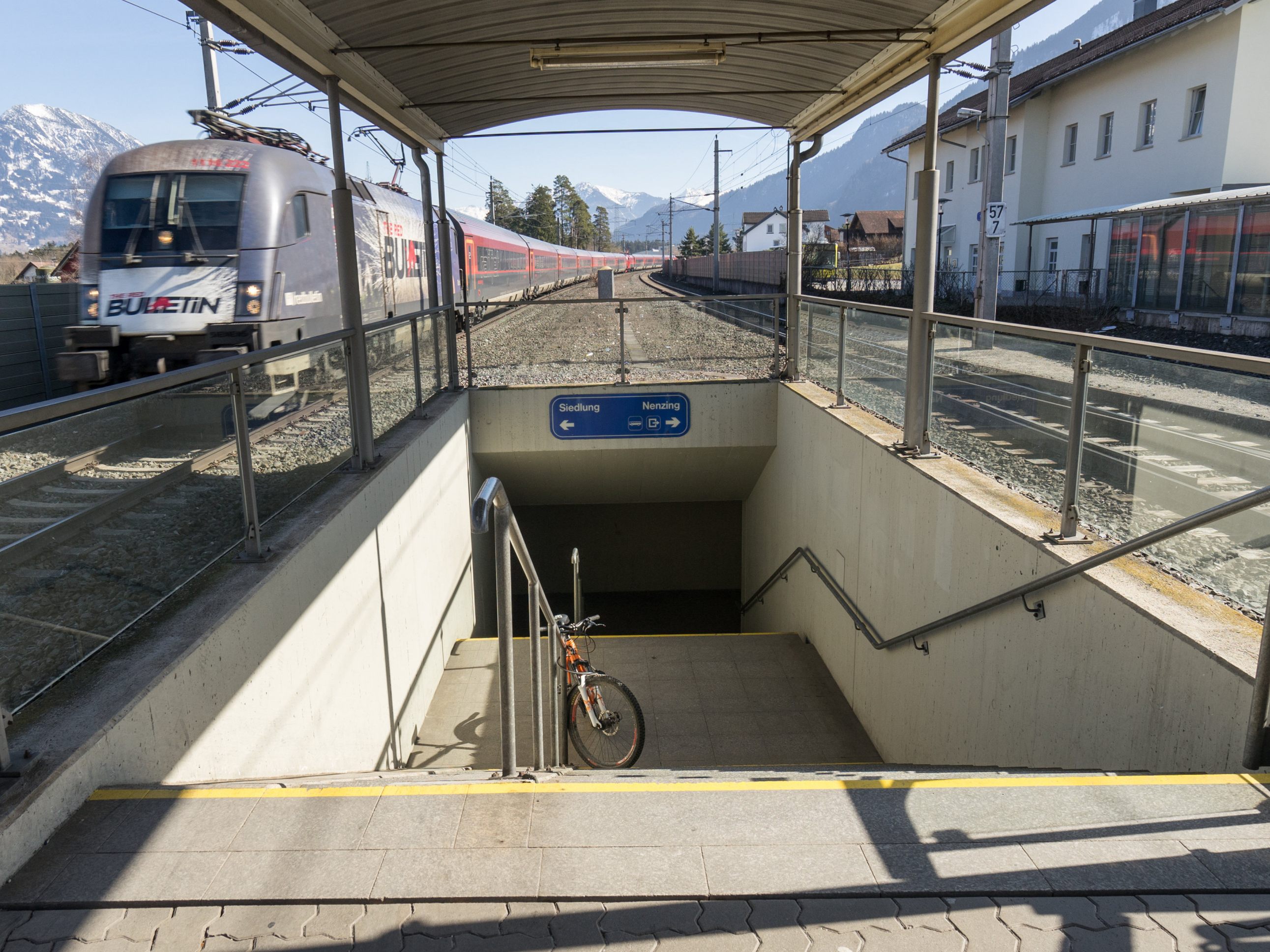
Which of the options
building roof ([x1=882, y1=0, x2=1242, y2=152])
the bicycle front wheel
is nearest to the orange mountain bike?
the bicycle front wheel

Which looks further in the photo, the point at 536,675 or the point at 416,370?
the point at 416,370

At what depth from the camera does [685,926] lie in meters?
2.12

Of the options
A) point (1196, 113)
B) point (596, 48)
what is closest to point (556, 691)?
point (596, 48)

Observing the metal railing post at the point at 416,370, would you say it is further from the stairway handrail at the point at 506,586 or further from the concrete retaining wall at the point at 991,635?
the stairway handrail at the point at 506,586

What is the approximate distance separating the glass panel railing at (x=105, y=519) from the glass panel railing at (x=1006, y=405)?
3.82m

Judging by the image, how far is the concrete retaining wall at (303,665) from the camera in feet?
8.85

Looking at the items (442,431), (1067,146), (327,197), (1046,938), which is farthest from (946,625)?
(1067,146)

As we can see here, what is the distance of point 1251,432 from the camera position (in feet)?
10.1

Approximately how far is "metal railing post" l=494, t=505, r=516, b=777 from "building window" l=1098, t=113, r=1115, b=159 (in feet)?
96.6

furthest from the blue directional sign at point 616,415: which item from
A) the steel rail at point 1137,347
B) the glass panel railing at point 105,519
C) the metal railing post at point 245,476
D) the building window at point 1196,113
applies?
the building window at point 1196,113

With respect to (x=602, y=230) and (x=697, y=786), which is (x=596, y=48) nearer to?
(x=697, y=786)

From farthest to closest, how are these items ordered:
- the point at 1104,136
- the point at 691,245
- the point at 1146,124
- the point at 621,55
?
the point at 691,245, the point at 1104,136, the point at 1146,124, the point at 621,55

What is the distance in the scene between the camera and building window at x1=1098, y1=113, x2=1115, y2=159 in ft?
87.5

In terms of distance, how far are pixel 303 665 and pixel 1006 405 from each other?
396cm
